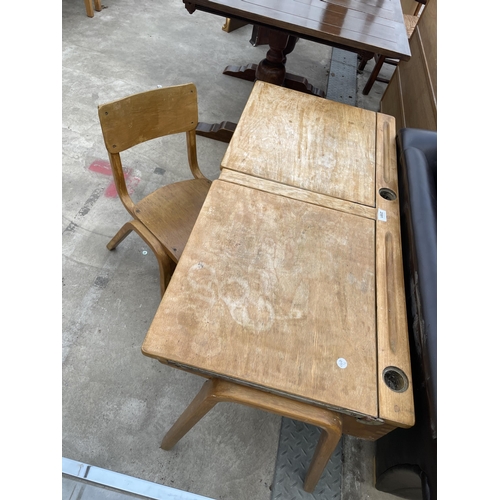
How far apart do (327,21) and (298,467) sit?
7.58 ft

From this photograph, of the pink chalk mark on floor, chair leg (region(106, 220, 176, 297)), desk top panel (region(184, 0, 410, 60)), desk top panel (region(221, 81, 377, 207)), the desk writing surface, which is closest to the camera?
the desk writing surface

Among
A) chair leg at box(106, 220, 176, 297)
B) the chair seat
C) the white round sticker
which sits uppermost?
the white round sticker

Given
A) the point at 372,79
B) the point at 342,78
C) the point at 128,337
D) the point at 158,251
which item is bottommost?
the point at 128,337

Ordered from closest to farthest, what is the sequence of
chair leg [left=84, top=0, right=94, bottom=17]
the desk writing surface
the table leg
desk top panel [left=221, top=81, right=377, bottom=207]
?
1. the desk writing surface
2. desk top panel [left=221, top=81, right=377, bottom=207]
3. the table leg
4. chair leg [left=84, top=0, right=94, bottom=17]

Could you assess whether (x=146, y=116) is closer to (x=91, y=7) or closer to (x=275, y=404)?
(x=275, y=404)

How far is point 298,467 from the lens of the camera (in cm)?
144

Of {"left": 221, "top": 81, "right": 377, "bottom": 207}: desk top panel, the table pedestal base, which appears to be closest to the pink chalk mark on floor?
{"left": 221, "top": 81, "right": 377, "bottom": 207}: desk top panel

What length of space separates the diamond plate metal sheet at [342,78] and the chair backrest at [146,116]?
228 cm

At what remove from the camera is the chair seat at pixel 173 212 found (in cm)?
152

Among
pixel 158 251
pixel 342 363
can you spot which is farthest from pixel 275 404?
pixel 158 251

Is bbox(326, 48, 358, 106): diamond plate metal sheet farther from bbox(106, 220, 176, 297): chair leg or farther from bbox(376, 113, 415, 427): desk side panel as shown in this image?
bbox(106, 220, 176, 297): chair leg

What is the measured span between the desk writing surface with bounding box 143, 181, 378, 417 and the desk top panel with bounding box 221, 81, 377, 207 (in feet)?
0.49

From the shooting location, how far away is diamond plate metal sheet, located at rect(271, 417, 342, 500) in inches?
54.9

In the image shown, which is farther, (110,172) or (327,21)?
(110,172)
